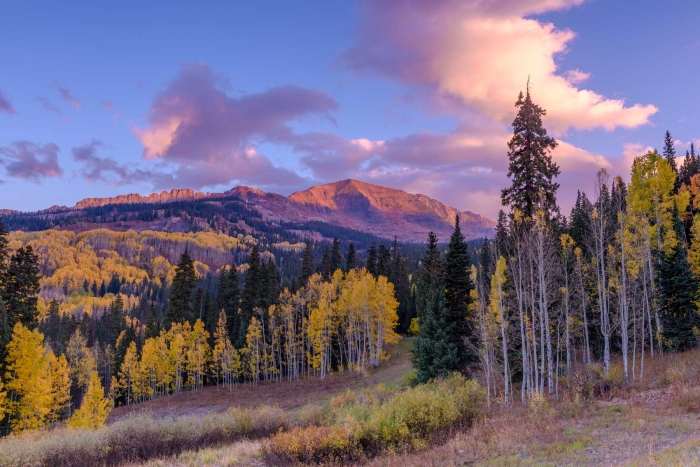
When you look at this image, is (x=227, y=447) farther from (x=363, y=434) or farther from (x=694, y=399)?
Answer: (x=694, y=399)

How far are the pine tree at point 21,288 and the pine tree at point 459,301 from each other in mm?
38332

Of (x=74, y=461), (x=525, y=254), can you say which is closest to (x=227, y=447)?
(x=74, y=461)

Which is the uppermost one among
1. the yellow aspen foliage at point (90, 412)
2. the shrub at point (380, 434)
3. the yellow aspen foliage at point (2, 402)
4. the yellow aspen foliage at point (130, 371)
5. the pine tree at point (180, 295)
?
the pine tree at point (180, 295)

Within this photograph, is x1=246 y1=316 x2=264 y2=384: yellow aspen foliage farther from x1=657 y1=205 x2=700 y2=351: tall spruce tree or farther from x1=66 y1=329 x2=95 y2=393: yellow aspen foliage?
x1=657 y1=205 x2=700 y2=351: tall spruce tree

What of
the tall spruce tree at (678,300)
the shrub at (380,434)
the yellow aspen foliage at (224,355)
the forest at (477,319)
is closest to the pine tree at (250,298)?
the forest at (477,319)

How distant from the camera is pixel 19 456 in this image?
52.4 ft

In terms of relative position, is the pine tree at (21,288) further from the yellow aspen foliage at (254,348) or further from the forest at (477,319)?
the yellow aspen foliage at (254,348)

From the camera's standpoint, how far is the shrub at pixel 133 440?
55.8 feet

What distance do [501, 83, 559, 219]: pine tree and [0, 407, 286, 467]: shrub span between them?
21.7m

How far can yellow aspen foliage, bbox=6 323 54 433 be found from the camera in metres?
31.5

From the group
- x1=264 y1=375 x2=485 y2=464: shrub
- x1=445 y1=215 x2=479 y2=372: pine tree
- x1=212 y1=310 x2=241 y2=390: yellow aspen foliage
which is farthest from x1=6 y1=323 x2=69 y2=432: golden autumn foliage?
x1=445 y1=215 x2=479 y2=372: pine tree

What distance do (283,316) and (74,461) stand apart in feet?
139

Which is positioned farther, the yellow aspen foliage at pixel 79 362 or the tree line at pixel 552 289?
the yellow aspen foliage at pixel 79 362

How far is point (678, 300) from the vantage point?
3105 centimetres
